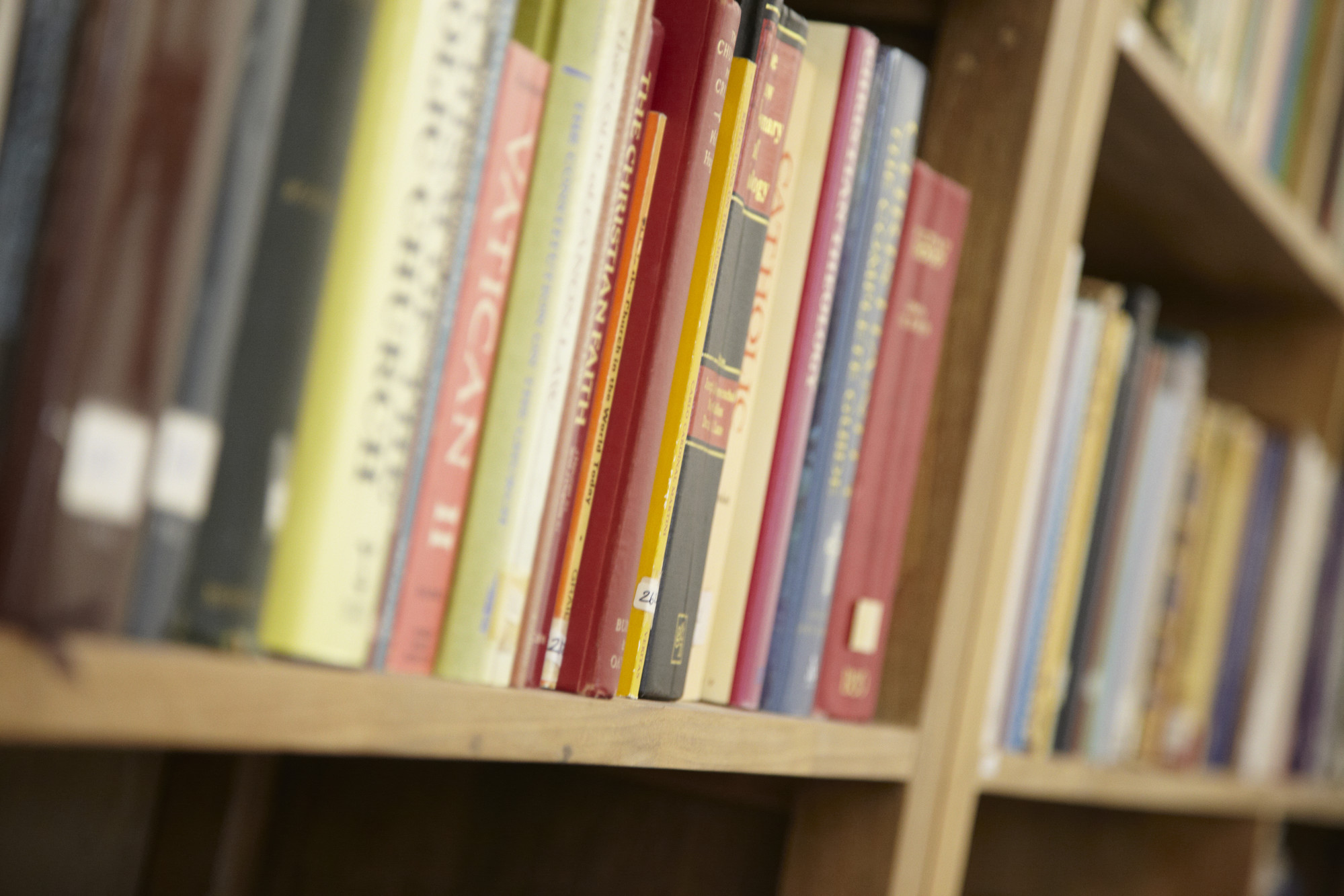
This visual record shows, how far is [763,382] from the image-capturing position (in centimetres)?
64

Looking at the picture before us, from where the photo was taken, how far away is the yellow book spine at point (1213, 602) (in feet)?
3.76

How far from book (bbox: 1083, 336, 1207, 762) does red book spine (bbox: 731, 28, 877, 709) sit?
0.42 meters

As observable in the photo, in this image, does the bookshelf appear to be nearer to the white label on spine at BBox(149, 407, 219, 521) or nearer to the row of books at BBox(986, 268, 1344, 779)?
the row of books at BBox(986, 268, 1344, 779)

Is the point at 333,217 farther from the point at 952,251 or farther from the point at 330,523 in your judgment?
the point at 952,251

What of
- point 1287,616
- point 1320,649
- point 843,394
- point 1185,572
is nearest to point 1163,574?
point 1185,572

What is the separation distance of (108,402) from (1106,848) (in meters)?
1.29

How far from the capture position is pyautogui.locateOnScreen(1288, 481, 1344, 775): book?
1359 millimetres

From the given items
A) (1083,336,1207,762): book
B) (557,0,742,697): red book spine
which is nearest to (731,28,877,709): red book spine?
(557,0,742,697): red book spine

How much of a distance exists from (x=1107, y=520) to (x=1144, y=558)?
0.11 metres

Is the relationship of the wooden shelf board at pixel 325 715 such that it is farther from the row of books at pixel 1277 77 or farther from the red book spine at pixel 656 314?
the row of books at pixel 1277 77

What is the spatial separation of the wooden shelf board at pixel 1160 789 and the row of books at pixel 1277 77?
52cm

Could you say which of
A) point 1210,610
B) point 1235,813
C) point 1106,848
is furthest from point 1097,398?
point 1106,848

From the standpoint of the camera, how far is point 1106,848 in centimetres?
140

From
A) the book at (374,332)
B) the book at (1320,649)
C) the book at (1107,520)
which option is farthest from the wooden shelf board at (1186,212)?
the book at (374,332)
